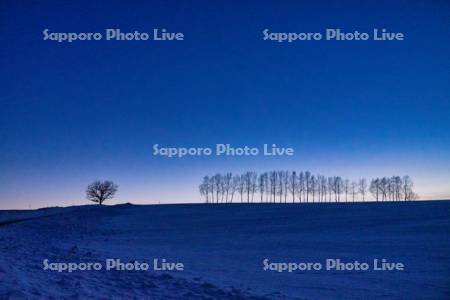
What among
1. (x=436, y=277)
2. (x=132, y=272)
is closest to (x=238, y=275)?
(x=132, y=272)

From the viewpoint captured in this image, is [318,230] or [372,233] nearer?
[372,233]

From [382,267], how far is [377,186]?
9061cm

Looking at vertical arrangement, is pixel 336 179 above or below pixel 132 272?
above

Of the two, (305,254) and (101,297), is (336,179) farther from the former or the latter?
(101,297)

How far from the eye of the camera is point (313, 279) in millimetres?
12062

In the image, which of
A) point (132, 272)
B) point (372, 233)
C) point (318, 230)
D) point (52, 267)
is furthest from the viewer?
point (318, 230)

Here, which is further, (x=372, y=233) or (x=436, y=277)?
(x=372, y=233)

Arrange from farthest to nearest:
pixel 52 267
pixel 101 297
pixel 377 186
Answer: pixel 377 186
pixel 52 267
pixel 101 297

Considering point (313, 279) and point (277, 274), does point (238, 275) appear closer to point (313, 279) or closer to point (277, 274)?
point (277, 274)

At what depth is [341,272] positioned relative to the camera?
1305 cm

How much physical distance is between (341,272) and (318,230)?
13284 mm

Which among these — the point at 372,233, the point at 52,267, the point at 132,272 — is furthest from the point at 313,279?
the point at 372,233

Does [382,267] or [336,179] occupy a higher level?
[336,179]

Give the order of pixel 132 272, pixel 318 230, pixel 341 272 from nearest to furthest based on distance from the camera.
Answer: pixel 132 272
pixel 341 272
pixel 318 230
